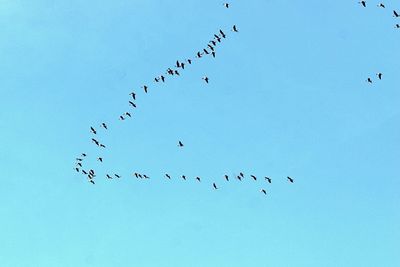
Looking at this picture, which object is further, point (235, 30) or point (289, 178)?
point (289, 178)

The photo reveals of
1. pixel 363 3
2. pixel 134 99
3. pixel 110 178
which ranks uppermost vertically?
pixel 134 99

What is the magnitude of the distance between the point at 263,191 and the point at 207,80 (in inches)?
480

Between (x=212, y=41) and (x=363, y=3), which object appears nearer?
(x=363, y=3)

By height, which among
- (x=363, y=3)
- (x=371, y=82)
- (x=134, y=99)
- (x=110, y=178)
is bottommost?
(x=371, y=82)

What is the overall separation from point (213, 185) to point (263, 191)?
16.2ft

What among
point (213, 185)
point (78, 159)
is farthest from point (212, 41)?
point (78, 159)

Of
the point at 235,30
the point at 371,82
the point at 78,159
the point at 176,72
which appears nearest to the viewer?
the point at 371,82

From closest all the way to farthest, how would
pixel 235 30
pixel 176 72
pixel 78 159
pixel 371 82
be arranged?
pixel 371 82 < pixel 235 30 < pixel 176 72 < pixel 78 159

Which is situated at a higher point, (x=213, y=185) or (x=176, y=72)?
(x=176, y=72)

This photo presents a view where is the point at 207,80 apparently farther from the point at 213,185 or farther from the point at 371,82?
the point at 371,82

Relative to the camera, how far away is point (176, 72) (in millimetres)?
58469

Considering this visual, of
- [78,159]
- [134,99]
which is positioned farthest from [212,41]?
[78,159]

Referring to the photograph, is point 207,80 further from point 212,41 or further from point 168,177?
point 168,177

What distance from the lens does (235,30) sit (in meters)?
54.7
